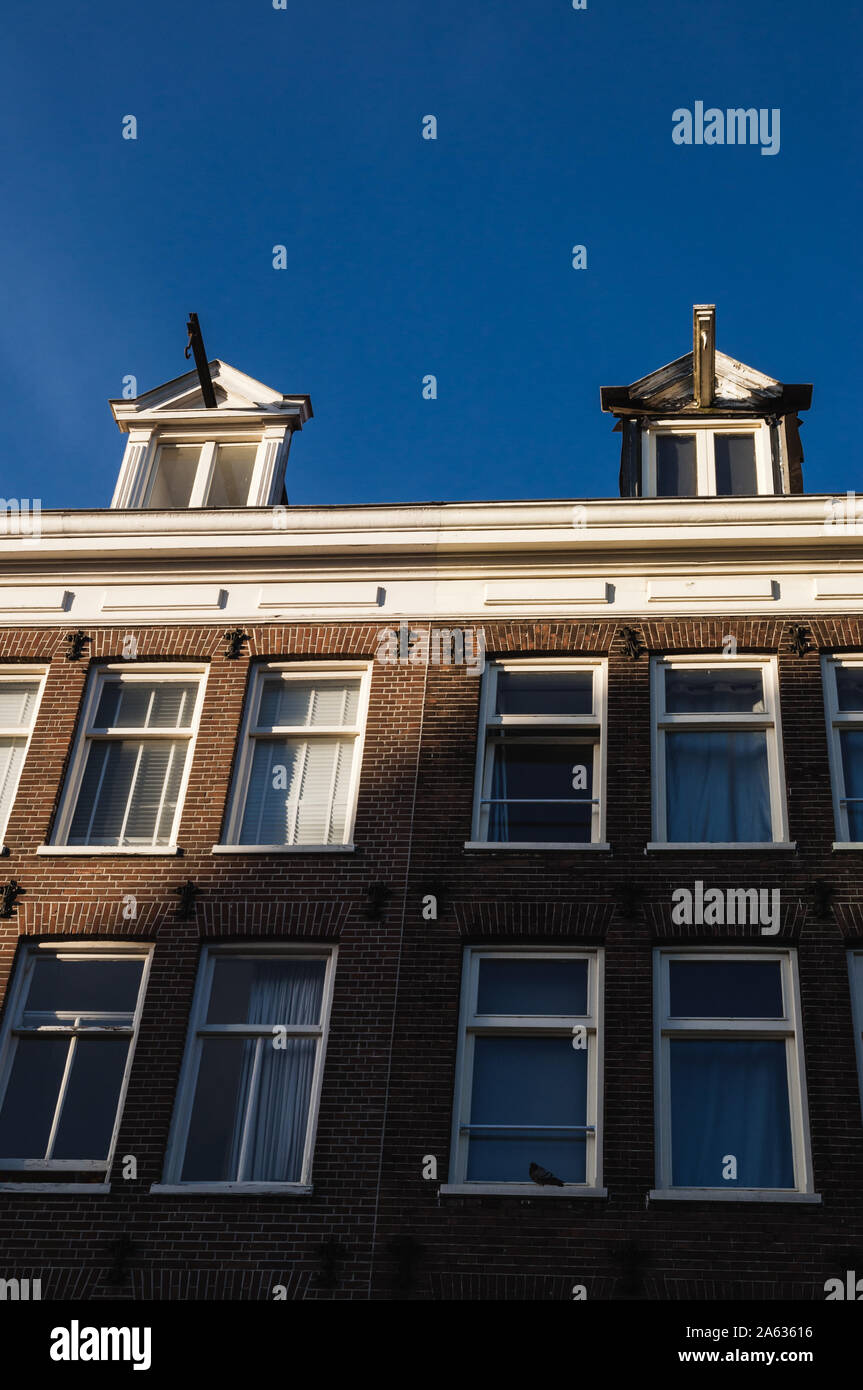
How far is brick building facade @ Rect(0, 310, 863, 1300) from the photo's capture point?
13.6 meters

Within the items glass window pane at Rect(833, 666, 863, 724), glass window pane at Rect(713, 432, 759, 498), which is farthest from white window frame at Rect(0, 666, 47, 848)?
glass window pane at Rect(833, 666, 863, 724)

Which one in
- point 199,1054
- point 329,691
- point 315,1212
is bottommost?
point 315,1212

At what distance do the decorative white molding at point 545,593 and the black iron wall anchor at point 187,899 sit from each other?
499 cm

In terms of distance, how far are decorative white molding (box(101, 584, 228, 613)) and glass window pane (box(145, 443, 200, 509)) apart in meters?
2.03

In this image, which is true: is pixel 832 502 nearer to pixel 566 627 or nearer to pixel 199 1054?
pixel 566 627

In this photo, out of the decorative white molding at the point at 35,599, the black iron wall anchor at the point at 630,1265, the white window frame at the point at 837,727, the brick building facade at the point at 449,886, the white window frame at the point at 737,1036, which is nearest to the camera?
the black iron wall anchor at the point at 630,1265

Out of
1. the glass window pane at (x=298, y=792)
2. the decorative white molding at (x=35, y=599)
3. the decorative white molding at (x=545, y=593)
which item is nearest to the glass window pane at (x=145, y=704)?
the glass window pane at (x=298, y=792)

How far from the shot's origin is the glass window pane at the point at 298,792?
16.7 metres

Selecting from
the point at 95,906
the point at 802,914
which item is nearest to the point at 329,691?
the point at 95,906

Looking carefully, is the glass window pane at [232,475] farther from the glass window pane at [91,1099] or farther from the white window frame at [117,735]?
the glass window pane at [91,1099]

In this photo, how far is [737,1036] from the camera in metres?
14.5

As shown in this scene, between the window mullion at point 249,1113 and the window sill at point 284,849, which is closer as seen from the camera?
the window mullion at point 249,1113
